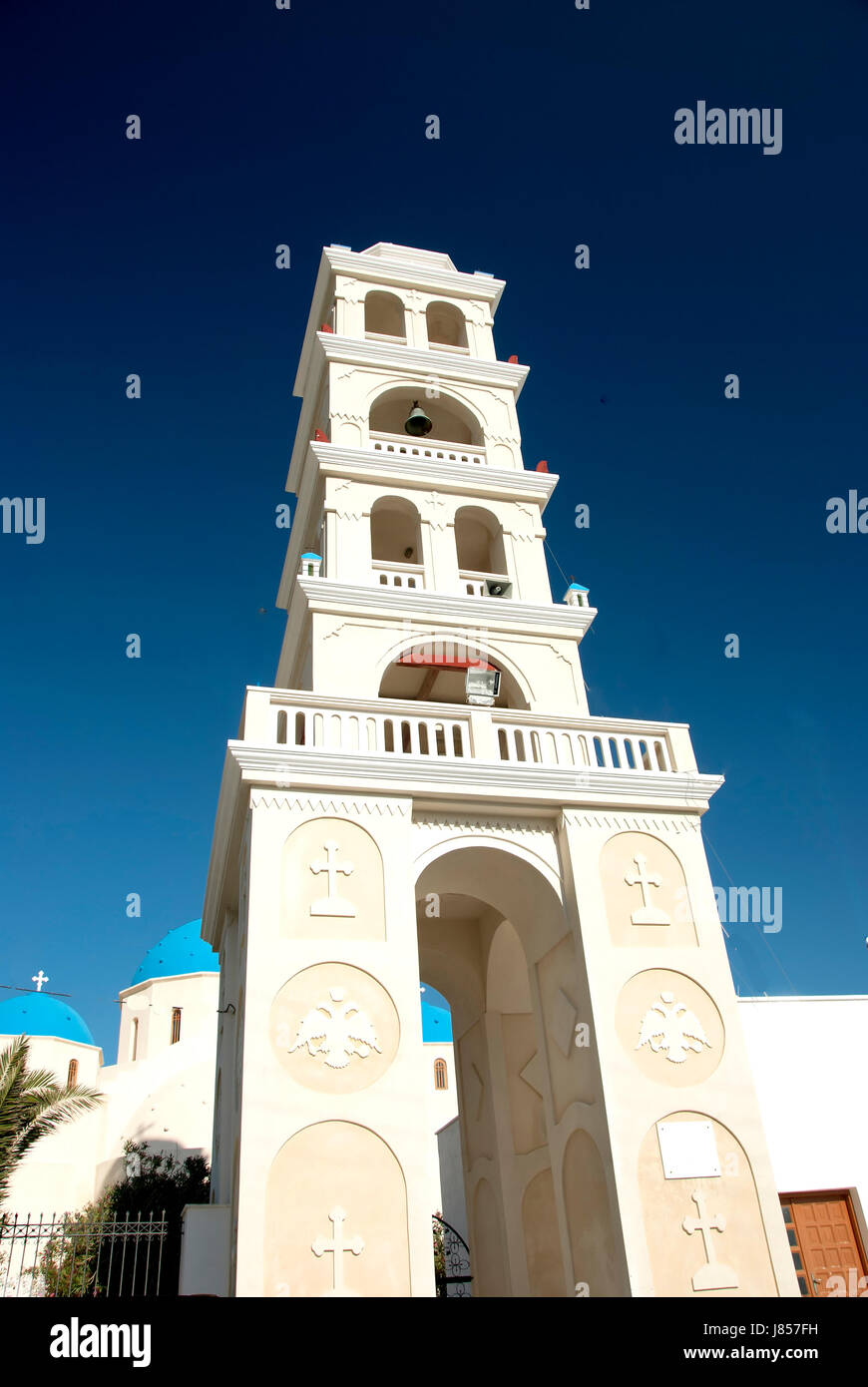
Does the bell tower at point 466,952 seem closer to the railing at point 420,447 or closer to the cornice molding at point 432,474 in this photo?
the cornice molding at point 432,474

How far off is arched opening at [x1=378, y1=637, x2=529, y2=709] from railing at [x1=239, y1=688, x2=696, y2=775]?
16.9 inches

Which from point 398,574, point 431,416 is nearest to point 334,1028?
point 398,574

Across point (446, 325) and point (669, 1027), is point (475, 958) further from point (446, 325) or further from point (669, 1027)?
point (446, 325)

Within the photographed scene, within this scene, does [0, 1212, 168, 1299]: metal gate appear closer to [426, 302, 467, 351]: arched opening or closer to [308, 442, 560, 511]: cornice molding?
[308, 442, 560, 511]: cornice molding

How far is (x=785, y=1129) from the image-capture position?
52.5ft

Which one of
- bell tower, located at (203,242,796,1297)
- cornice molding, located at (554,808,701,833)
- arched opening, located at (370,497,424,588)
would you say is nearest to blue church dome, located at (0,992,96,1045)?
bell tower, located at (203,242,796,1297)

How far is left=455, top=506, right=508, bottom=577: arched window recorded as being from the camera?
20062 millimetres

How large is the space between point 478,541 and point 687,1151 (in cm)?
1366

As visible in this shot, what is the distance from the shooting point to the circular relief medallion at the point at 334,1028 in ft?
36.0

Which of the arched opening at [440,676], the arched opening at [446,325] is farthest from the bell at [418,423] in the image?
the arched opening at [440,676]

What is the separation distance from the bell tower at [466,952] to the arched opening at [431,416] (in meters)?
2.23

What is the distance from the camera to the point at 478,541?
70.6ft
